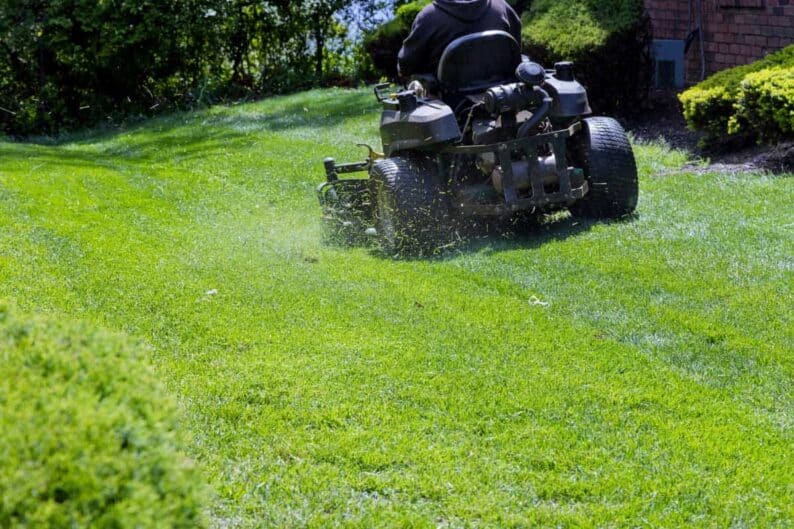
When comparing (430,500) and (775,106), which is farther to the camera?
(775,106)

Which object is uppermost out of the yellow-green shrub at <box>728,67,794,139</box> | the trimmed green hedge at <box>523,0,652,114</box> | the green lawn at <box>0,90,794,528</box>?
the trimmed green hedge at <box>523,0,652,114</box>

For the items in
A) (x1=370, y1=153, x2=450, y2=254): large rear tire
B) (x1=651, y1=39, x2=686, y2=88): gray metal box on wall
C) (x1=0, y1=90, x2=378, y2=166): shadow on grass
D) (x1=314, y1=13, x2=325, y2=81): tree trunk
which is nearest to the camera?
(x1=370, y1=153, x2=450, y2=254): large rear tire

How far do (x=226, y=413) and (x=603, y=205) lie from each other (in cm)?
436

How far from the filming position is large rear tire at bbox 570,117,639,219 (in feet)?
26.4

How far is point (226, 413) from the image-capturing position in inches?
185

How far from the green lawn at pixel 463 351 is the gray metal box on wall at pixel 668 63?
4626mm

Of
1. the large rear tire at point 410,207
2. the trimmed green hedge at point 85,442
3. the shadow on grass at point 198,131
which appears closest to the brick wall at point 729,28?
the shadow on grass at point 198,131

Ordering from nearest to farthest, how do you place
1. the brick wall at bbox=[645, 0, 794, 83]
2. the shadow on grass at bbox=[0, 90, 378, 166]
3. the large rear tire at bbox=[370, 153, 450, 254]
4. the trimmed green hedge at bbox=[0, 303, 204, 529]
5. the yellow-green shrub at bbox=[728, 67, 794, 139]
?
the trimmed green hedge at bbox=[0, 303, 204, 529] → the large rear tire at bbox=[370, 153, 450, 254] → the yellow-green shrub at bbox=[728, 67, 794, 139] → the brick wall at bbox=[645, 0, 794, 83] → the shadow on grass at bbox=[0, 90, 378, 166]

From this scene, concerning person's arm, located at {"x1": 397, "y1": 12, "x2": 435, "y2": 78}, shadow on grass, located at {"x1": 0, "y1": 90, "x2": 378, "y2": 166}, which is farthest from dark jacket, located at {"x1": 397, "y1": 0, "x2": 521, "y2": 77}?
shadow on grass, located at {"x1": 0, "y1": 90, "x2": 378, "y2": 166}

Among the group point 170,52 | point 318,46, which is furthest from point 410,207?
point 318,46

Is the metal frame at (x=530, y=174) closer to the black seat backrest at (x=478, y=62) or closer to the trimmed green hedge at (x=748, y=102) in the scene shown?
the black seat backrest at (x=478, y=62)

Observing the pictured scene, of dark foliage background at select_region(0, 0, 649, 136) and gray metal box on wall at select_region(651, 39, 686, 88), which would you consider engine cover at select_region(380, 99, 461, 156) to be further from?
dark foliage background at select_region(0, 0, 649, 136)

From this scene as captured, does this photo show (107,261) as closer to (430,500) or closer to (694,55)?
(430,500)

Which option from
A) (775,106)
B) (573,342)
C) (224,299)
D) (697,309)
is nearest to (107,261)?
(224,299)
